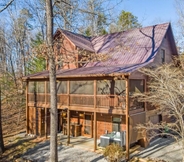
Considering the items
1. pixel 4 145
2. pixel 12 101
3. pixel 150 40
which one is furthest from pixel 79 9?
pixel 12 101

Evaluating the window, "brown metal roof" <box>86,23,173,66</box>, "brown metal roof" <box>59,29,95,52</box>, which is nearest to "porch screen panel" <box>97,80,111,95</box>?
"brown metal roof" <box>86,23,173,66</box>

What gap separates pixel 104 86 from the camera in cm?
1556

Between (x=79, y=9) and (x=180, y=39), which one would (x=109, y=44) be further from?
(x=180, y=39)

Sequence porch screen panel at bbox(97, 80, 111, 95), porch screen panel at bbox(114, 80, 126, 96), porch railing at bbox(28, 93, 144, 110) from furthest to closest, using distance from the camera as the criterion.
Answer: porch screen panel at bbox(97, 80, 111, 95)
porch screen panel at bbox(114, 80, 126, 96)
porch railing at bbox(28, 93, 144, 110)

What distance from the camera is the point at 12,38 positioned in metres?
31.9

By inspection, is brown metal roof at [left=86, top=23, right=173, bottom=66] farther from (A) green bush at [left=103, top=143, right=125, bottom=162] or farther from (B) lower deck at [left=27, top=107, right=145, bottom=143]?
(A) green bush at [left=103, top=143, right=125, bottom=162]

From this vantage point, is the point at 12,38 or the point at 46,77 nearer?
the point at 46,77

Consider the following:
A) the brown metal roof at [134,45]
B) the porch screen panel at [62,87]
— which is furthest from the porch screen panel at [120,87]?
the porch screen panel at [62,87]

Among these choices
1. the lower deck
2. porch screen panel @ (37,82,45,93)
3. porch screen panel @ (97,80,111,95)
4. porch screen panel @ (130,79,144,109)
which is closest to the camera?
porch screen panel @ (130,79,144,109)

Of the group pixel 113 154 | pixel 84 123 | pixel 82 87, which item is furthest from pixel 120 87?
pixel 113 154

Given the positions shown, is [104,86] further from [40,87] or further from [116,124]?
[40,87]

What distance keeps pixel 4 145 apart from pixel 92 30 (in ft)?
69.4

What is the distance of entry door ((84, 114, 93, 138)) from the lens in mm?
16797

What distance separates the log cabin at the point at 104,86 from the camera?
1323cm
